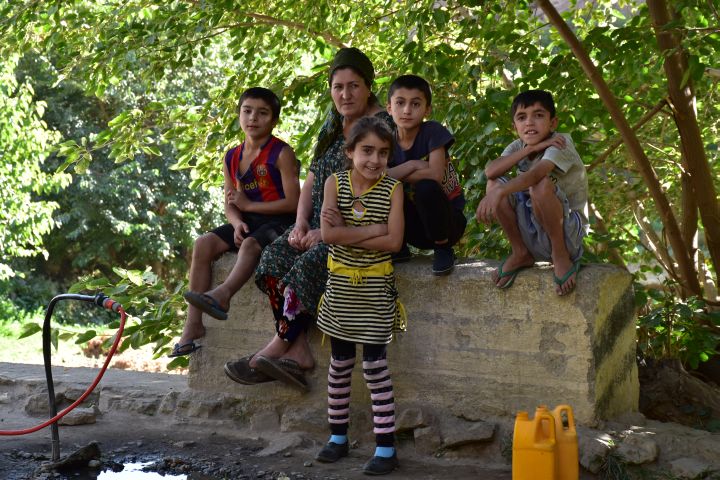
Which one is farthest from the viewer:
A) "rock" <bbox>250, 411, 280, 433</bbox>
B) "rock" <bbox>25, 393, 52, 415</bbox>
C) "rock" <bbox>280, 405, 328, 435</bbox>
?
"rock" <bbox>25, 393, 52, 415</bbox>

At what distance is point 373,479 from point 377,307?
0.69m

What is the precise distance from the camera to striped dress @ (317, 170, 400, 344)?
3592mm

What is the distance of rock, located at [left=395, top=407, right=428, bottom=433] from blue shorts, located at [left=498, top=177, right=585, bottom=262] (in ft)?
2.85

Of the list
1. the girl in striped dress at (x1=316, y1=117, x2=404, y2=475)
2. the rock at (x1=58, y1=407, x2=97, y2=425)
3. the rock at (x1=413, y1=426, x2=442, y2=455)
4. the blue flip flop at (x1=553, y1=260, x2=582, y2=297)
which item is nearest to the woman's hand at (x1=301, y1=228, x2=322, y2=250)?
the girl in striped dress at (x1=316, y1=117, x2=404, y2=475)

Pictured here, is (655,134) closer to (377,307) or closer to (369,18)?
(369,18)

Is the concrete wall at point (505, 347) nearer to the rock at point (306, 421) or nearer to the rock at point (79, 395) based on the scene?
the rock at point (306, 421)

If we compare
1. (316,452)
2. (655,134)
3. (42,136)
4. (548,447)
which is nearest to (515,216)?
(548,447)

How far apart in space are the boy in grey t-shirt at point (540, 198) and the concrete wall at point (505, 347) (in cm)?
7

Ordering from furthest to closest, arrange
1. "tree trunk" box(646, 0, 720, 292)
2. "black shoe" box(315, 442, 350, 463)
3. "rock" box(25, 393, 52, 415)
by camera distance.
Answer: "tree trunk" box(646, 0, 720, 292) < "rock" box(25, 393, 52, 415) < "black shoe" box(315, 442, 350, 463)

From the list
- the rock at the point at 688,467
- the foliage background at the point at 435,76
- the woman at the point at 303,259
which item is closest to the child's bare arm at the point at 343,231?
the woman at the point at 303,259

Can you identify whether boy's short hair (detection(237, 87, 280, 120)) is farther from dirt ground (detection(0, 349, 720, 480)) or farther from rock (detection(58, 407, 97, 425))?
rock (detection(58, 407, 97, 425))

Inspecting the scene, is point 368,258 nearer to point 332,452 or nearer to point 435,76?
point 332,452

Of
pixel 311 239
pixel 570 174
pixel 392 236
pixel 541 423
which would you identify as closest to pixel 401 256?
pixel 311 239

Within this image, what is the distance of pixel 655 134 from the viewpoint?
24.6 feet
